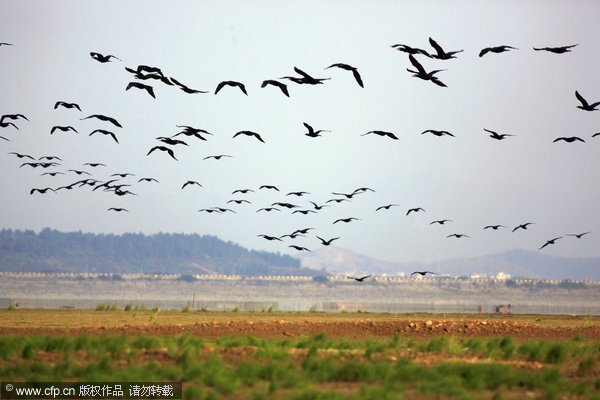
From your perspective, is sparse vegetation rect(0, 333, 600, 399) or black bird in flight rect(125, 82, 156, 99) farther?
black bird in flight rect(125, 82, 156, 99)

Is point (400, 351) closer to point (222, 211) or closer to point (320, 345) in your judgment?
point (320, 345)

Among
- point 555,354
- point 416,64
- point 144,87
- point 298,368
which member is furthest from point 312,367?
point 144,87

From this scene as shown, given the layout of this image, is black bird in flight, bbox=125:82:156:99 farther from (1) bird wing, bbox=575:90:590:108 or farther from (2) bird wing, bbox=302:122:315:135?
(1) bird wing, bbox=575:90:590:108

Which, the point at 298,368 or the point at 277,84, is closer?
the point at 298,368

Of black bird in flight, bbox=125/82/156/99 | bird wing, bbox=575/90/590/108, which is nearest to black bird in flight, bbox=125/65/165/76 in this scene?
black bird in flight, bbox=125/82/156/99

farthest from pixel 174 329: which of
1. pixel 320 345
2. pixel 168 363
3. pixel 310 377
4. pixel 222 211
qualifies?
pixel 222 211

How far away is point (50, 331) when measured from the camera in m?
29.2

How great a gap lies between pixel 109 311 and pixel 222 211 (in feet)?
33.4

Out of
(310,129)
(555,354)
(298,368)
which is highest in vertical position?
(310,129)

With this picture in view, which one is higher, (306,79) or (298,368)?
(306,79)

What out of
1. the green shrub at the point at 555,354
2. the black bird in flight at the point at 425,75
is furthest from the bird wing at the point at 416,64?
the green shrub at the point at 555,354

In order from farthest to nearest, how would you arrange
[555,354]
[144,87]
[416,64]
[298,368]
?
[144,87] < [416,64] < [555,354] < [298,368]

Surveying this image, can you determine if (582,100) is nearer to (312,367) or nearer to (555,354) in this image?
(555,354)

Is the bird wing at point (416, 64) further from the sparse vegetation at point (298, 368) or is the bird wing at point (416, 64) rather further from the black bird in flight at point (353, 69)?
the sparse vegetation at point (298, 368)
